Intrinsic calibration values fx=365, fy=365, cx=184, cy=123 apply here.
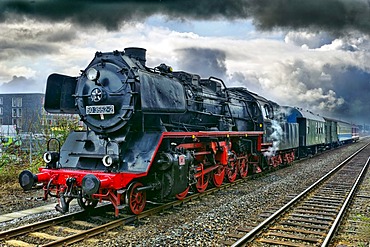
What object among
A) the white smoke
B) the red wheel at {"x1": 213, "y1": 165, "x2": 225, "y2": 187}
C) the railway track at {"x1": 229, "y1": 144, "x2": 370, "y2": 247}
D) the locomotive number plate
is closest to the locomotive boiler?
the locomotive number plate

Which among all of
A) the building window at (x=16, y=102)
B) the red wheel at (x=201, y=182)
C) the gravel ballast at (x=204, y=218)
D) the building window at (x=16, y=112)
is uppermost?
the building window at (x=16, y=102)

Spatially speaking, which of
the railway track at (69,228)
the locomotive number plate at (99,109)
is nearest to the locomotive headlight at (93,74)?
the locomotive number plate at (99,109)

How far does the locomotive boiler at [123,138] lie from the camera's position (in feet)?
24.6

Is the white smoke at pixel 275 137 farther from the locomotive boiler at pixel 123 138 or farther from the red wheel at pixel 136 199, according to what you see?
the red wheel at pixel 136 199

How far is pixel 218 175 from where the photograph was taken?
11.7 meters

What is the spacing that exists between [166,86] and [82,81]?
201cm

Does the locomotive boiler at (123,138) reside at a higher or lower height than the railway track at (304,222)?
higher

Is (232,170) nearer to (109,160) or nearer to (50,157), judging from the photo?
(109,160)

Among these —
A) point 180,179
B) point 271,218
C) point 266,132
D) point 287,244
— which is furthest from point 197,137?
point 266,132

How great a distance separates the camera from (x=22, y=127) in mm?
14695

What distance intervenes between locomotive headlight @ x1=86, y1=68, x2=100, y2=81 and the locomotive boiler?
0.9 inches

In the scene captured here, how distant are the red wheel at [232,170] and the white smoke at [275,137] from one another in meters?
2.92

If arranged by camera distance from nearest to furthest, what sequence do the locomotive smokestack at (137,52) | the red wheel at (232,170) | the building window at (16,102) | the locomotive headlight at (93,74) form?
1. the locomotive headlight at (93,74)
2. the locomotive smokestack at (137,52)
3. the red wheel at (232,170)
4. the building window at (16,102)

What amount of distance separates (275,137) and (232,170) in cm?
440
